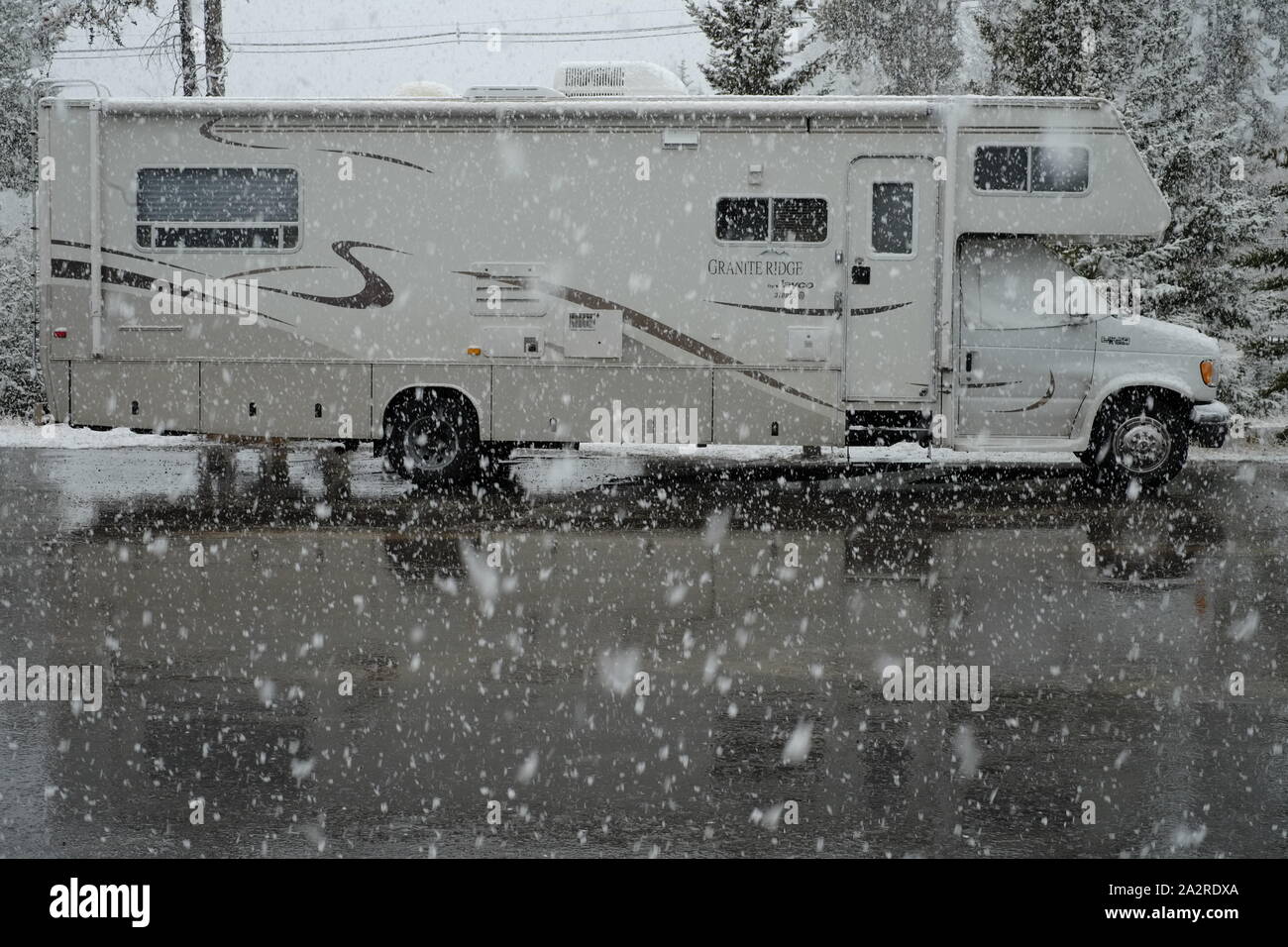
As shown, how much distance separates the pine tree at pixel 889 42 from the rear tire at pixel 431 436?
29937 millimetres

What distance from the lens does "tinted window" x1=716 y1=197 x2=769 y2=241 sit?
1322cm

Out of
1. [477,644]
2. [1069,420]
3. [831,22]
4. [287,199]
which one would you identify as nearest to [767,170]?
[1069,420]

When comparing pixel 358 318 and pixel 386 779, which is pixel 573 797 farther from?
pixel 358 318

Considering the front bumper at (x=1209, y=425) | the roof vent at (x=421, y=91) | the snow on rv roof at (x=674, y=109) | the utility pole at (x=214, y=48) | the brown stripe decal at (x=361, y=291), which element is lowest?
the front bumper at (x=1209, y=425)

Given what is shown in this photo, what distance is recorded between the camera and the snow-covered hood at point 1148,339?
44.0 feet

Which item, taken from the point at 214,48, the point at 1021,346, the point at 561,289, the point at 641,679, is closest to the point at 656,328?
the point at 561,289

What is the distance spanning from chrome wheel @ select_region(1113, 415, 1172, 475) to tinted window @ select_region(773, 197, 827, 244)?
11.5 ft

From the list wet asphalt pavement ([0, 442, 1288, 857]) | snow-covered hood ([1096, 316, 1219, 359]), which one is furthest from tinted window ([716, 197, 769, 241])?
snow-covered hood ([1096, 316, 1219, 359])

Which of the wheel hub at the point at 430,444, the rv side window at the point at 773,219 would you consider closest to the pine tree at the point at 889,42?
the rv side window at the point at 773,219

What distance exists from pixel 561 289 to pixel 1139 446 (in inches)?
229

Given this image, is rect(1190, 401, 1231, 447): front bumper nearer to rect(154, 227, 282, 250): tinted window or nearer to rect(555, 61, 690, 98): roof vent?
rect(555, 61, 690, 98): roof vent

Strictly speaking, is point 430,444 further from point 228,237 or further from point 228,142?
point 228,142

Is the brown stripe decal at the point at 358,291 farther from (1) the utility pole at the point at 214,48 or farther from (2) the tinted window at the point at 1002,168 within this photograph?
(1) the utility pole at the point at 214,48

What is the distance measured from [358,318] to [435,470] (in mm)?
1647
